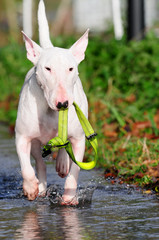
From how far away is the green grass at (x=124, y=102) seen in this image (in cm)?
691

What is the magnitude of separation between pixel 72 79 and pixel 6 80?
9703mm

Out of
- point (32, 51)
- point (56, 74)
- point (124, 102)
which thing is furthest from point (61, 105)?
point (124, 102)

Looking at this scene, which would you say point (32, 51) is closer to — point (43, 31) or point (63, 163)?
point (43, 31)

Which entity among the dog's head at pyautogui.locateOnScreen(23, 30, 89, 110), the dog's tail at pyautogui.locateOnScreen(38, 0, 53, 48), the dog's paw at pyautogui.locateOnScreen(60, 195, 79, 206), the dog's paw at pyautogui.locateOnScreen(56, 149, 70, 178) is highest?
the dog's tail at pyautogui.locateOnScreen(38, 0, 53, 48)

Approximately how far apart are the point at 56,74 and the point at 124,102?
501 cm

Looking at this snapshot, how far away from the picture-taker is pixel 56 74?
4.88m

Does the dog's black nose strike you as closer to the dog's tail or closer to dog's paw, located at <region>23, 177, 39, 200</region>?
dog's paw, located at <region>23, 177, 39, 200</region>

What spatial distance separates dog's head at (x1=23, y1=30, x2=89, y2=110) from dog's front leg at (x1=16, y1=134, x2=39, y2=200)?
1.91 feet

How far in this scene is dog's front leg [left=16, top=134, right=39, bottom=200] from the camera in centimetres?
534

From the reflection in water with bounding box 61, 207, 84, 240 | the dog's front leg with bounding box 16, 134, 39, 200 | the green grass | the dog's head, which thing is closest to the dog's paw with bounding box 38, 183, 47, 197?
the dog's front leg with bounding box 16, 134, 39, 200

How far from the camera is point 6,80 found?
14.5 m

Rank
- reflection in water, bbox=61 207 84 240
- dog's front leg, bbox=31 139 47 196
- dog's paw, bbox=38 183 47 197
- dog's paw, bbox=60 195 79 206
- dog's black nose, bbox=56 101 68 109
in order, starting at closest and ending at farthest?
reflection in water, bbox=61 207 84 240 < dog's black nose, bbox=56 101 68 109 < dog's paw, bbox=60 195 79 206 < dog's paw, bbox=38 183 47 197 < dog's front leg, bbox=31 139 47 196

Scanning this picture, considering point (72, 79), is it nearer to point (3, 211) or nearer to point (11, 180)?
point (3, 211)

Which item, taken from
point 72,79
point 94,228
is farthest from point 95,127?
point 94,228
